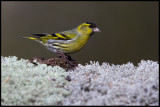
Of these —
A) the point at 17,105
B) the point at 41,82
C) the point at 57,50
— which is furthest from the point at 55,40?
the point at 17,105

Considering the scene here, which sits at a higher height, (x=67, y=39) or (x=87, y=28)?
(x=87, y=28)

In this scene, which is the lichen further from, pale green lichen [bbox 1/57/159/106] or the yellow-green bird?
the yellow-green bird

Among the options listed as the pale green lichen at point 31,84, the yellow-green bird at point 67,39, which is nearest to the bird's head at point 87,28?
the yellow-green bird at point 67,39

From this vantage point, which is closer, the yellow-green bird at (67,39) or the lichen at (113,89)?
the lichen at (113,89)

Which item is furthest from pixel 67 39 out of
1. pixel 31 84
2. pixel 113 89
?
pixel 113 89

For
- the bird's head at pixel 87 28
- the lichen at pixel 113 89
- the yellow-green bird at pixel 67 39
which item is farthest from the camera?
the bird's head at pixel 87 28

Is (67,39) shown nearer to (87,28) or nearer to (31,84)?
(87,28)

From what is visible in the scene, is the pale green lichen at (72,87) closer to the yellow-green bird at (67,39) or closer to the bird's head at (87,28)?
the yellow-green bird at (67,39)

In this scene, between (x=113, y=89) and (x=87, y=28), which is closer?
(x=113, y=89)
